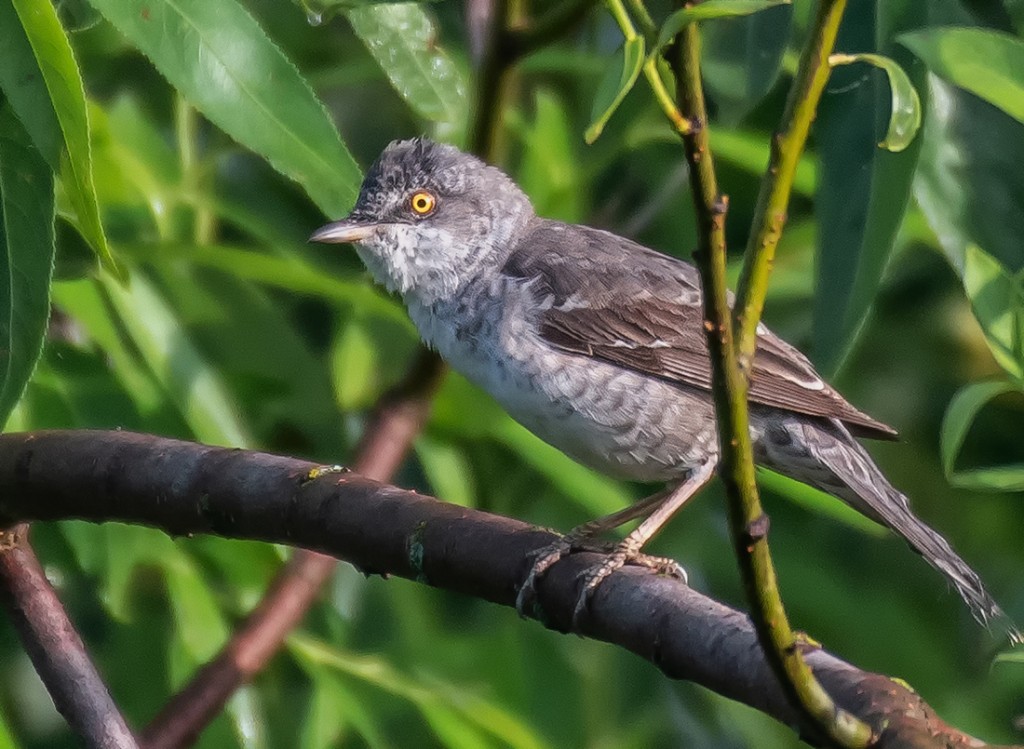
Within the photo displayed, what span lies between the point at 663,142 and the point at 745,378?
3.53m

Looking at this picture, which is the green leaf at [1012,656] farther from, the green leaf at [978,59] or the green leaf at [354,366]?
the green leaf at [354,366]

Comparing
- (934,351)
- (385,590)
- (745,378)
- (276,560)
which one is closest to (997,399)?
(934,351)

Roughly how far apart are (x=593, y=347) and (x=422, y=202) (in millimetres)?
775

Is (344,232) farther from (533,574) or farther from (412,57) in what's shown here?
(533,574)

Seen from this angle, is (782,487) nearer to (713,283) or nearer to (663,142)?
(663,142)

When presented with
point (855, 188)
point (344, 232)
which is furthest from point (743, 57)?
point (344, 232)

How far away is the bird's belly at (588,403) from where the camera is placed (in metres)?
3.84

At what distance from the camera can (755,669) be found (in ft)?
7.13

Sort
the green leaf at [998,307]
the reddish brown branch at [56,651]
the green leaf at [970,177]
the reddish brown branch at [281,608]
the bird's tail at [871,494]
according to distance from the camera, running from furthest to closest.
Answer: the reddish brown branch at [281,608] < the bird's tail at [871,494] < the green leaf at [970,177] < the reddish brown branch at [56,651] < the green leaf at [998,307]

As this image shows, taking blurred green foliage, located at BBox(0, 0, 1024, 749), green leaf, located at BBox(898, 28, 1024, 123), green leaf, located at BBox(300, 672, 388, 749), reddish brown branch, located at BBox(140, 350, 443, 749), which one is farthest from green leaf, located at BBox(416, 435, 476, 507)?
green leaf, located at BBox(898, 28, 1024, 123)

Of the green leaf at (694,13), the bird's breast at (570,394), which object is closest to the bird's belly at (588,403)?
the bird's breast at (570,394)

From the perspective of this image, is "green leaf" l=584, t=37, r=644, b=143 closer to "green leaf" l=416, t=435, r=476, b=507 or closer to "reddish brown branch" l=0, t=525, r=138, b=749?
"reddish brown branch" l=0, t=525, r=138, b=749

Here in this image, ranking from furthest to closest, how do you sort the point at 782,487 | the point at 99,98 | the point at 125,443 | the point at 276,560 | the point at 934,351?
the point at 934,351
the point at 99,98
the point at 782,487
the point at 276,560
the point at 125,443

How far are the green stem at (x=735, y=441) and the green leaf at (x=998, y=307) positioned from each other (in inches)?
37.7
